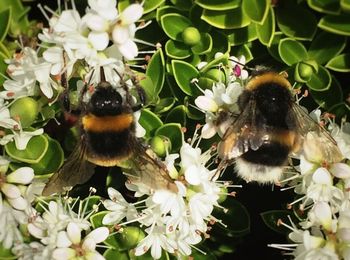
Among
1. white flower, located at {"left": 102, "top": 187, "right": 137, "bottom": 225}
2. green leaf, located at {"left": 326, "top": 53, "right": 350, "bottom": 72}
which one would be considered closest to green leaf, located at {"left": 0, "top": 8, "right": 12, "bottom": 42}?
white flower, located at {"left": 102, "top": 187, "right": 137, "bottom": 225}

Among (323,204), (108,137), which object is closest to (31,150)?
(108,137)

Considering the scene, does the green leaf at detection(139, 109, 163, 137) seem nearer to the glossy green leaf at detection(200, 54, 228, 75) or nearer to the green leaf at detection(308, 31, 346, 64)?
the glossy green leaf at detection(200, 54, 228, 75)

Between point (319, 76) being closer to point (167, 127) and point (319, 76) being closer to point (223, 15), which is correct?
point (223, 15)

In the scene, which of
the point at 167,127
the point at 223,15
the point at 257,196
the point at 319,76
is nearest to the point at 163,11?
the point at 223,15

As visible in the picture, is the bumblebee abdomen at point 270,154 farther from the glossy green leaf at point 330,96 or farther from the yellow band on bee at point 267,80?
the glossy green leaf at point 330,96

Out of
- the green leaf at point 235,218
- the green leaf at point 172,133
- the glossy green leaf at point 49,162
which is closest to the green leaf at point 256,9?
the green leaf at point 172,133

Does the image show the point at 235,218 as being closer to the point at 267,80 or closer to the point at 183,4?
the point at 267,80
